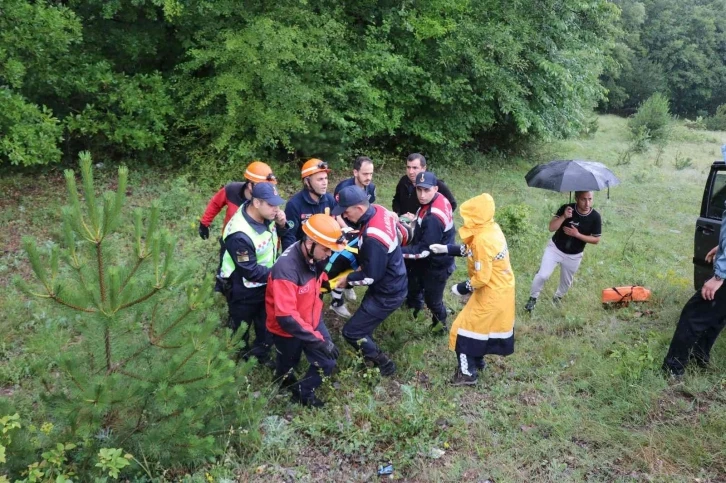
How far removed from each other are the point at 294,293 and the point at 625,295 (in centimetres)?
412

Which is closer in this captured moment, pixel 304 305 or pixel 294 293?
pixel 294 293

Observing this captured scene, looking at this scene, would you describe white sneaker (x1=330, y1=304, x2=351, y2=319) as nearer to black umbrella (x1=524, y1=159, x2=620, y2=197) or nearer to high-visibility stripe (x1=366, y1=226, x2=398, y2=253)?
high-visibility stripe (x1=366, y1=226, x2=398, y2=253)

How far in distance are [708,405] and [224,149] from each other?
8.17 metres

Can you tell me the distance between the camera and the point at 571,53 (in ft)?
40.8

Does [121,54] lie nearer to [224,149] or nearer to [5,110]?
[224,149]

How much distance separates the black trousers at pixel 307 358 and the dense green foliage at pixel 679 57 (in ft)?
147

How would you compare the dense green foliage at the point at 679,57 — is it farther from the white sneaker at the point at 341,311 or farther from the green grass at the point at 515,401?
the white sneaker at the point at 341,311

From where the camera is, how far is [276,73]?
8.64 meters

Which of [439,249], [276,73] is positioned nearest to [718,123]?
[276,73]

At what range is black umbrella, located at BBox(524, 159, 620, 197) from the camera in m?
5.19

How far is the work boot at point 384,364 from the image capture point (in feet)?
15.4

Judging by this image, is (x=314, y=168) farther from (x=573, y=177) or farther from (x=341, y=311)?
(x=573, y=177)

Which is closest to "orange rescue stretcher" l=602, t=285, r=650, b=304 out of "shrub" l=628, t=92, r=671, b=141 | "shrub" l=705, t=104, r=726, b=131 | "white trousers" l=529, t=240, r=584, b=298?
"white trousers" l=529, t=240, r=584, b=298

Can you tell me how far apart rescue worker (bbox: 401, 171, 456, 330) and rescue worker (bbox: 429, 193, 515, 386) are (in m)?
0.46
